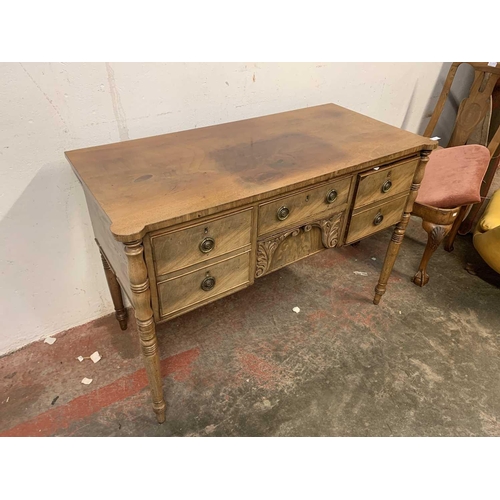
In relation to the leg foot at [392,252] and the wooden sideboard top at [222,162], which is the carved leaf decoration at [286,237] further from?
the leg foot at [392,252]

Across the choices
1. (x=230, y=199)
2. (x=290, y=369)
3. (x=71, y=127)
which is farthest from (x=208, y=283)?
(x=71, y=127)

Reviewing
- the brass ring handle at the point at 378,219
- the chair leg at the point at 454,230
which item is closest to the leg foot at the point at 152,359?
the brass ring handle at the point at 378,219

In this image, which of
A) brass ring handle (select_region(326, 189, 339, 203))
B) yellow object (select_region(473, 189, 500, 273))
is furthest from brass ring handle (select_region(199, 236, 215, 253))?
yellow object (select_region(473, 189, 500, 273))

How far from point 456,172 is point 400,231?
708mm

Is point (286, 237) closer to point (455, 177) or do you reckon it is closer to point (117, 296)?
point (117, 296)

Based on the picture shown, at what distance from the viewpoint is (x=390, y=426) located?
1.79 meters

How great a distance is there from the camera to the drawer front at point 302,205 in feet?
4.96

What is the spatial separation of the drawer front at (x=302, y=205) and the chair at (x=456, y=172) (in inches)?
36.9

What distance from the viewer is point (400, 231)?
85.3 inches

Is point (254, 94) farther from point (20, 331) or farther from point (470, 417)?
point (470, 417)

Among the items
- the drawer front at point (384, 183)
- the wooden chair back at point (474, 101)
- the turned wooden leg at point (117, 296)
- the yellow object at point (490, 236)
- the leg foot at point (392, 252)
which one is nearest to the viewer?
the drawer front at point (384, 183)

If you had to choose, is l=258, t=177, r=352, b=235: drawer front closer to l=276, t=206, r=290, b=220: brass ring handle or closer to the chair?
l=276, t=206, r=290, b=220: brass ring handle

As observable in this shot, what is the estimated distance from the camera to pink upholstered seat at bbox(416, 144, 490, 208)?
7.74 ft
